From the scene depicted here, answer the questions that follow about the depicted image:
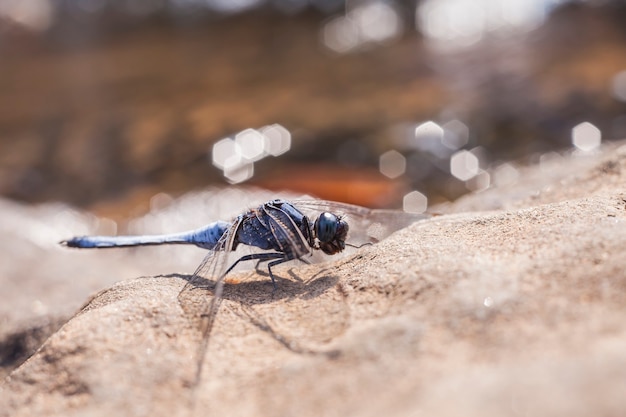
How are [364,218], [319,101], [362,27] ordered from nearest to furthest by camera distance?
[364,218] < [319,101] < [362,27]

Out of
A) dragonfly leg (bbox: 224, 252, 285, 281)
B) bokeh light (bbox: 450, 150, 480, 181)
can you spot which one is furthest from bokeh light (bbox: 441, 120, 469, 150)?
dragonfly leg (bbox: 224, 252, 285, 281)

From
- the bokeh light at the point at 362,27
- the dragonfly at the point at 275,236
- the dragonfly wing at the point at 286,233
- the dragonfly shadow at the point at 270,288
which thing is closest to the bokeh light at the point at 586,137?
the dragonfly at the point at 275,236

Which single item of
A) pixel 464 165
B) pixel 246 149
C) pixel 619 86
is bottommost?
pixel 464 165

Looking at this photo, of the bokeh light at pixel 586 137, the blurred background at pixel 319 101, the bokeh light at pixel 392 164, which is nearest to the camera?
the bokeh light at pixel 586 137

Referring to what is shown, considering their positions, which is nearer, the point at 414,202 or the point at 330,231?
the point at 330,231

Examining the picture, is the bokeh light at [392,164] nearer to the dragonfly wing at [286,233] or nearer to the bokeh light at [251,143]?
the bokeh light at [251,143]

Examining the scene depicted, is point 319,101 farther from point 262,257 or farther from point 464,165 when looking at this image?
point 262,257

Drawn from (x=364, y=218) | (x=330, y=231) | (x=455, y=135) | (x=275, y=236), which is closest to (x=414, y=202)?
(x=455, y=135)

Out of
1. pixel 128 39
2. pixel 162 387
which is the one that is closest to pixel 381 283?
pixel 162 387
